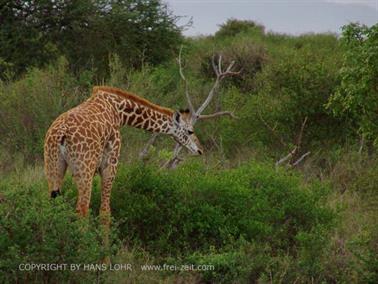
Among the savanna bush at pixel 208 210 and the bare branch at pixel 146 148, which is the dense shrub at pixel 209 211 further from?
the bare branch at pixel 146 148

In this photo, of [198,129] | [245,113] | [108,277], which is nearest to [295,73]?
[245,113]

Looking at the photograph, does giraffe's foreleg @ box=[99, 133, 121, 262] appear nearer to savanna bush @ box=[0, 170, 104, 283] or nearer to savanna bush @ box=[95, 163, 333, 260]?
savanna bush @ box=[95, 163, 333, 260]

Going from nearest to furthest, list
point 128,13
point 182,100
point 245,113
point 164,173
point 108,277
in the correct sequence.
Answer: point 108,277, point 164,173, point 245,113, point 182,100, point 128,13

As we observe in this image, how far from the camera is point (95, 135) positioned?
8.36m

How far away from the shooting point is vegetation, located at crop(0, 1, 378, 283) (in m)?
7.12

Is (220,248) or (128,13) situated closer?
(220,248)

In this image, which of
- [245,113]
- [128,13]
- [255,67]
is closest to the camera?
[245,113]

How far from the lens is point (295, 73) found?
13.9 m

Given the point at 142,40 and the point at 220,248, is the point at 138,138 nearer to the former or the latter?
the point at 220,248

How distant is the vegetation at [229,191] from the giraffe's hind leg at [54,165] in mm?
179

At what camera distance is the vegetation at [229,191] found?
7.12 m

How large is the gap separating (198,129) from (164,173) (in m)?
5.54

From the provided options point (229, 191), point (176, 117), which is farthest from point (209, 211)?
point (176, 117)

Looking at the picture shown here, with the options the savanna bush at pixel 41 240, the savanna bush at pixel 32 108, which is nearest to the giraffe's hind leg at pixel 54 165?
the savanna bush at pixel 41 240
